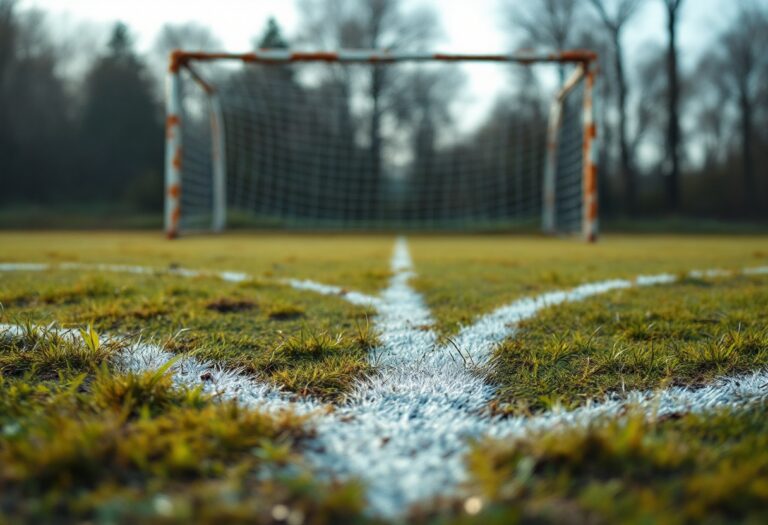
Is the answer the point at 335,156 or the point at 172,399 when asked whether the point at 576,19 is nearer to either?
the point at 335,156

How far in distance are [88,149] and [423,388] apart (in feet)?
83.0

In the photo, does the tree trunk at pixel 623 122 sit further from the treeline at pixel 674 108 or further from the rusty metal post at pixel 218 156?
the rusty metal post at pixel 218 156

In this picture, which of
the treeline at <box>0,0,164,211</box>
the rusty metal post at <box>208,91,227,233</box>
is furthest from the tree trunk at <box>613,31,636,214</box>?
the treeline at <box>0,0,164,211</box>

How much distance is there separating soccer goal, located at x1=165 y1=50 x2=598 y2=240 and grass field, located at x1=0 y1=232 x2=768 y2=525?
870 cm

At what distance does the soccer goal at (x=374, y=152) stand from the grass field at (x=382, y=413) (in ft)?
28.6

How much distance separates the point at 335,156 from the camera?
42.2ft

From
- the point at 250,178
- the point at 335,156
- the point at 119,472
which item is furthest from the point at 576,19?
→ the point at 119,472

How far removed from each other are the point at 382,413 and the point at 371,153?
40.7ft

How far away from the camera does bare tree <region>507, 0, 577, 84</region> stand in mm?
16703

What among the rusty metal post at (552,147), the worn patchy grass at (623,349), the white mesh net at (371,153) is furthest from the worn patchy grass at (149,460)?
the white mesh net at (371,153)

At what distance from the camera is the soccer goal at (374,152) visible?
10875 millimetres

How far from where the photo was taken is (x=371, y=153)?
1305cm

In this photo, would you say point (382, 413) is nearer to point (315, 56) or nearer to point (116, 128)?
point (315, 56)

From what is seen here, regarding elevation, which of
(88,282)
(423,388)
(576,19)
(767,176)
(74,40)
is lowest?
(423,388)
